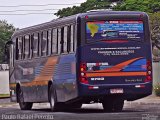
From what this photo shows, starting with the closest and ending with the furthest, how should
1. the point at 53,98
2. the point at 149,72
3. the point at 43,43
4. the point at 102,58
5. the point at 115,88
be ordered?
the point at 102,58, the point at 115,88, the point at 149,72, the point at 53,98, the point at 43,43

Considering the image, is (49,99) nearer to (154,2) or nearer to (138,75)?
(138,75)

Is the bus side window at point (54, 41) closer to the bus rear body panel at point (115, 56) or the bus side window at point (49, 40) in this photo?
the bus side window at point (49, 40)

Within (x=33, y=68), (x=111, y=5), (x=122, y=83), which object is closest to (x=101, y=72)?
(x=122, y=83)

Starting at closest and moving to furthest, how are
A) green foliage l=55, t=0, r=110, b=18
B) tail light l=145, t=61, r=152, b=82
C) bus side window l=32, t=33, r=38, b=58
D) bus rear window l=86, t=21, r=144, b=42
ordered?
bus rear window l=86, t=21, r=144, b=42
tail light l=145, t=61, r=152, b=82
bus side window l=32, t=33, r=38, b=58
green foliage l=55, t=0, r=110, b=18

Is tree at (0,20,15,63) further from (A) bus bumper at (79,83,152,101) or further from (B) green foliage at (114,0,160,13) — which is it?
(A) bus bumper at (79,83,152,101)

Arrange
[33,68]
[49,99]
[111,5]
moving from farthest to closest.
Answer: [111,5]
[33,68]
[49,99]

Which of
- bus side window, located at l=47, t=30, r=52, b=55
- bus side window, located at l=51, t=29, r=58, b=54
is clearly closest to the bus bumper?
bus side window, located at l=51, t=29, r=58, b=54

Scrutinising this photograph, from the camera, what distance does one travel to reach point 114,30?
24.3 metres

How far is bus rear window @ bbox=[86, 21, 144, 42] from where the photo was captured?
78.9 feet

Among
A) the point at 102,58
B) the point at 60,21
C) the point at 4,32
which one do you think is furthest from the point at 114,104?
the point at 4,32

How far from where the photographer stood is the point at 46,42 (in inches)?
1075

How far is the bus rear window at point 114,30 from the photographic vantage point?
24.1 m

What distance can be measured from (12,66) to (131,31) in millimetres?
9000

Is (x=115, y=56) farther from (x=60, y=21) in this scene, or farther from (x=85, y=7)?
(x=85, y=7)
